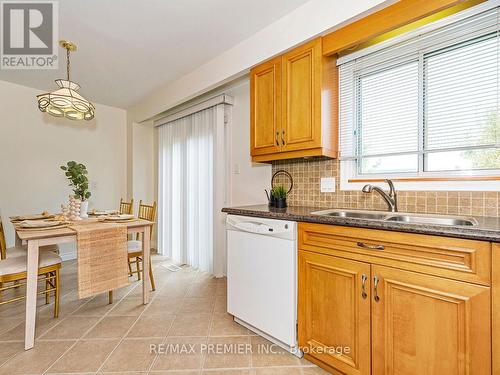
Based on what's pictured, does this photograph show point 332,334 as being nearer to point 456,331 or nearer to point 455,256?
point 456,331

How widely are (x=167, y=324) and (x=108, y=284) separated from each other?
1.95 ft

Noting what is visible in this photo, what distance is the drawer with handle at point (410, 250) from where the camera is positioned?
3.19 ft

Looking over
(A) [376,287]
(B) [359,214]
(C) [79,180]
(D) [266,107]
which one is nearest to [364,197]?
(B) [359,214]

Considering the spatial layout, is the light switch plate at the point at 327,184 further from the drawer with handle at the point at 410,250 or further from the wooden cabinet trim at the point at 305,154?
the drawer with handle at the point at 410,250

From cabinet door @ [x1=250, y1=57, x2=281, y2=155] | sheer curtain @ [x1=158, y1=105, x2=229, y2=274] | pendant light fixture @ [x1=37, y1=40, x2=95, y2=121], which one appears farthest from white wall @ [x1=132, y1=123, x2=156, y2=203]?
cabinet door @ [x1=250, y1=57, x2=281, y2=155]

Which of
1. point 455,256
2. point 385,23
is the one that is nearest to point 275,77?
point 385,23

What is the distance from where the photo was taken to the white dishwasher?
5.18ft

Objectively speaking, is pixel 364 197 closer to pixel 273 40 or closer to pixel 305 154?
pixel 305 154

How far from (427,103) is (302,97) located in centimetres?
82

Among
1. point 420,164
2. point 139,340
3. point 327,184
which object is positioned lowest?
point 139,340

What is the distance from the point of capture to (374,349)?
49.0 inches

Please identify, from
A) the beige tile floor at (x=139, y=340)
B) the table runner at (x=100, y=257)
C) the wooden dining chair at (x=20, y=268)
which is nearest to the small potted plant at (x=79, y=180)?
the table runner at (x=100, y=257)

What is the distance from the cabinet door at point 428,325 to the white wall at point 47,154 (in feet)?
13.8

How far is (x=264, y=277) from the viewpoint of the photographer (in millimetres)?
1729
